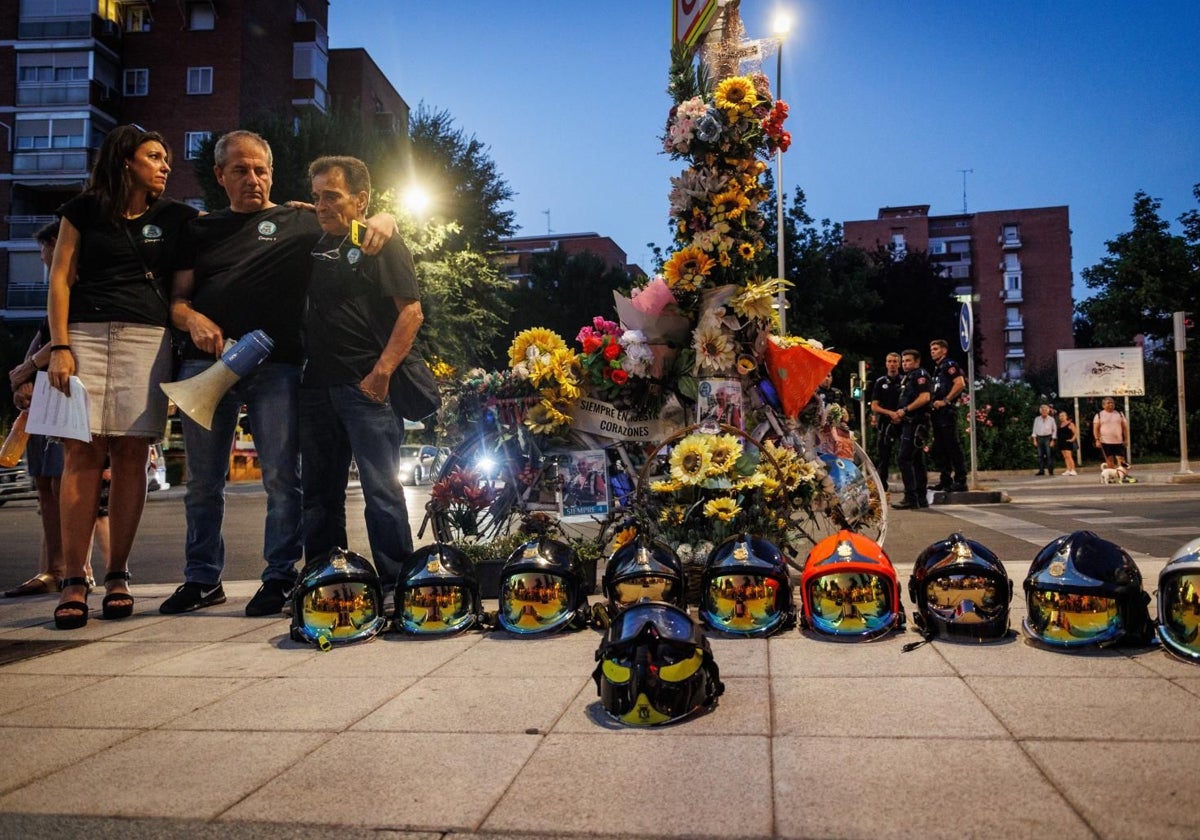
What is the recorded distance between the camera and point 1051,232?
84.4 metres

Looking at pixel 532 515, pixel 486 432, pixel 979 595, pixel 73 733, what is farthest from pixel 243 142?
pixel 979 595

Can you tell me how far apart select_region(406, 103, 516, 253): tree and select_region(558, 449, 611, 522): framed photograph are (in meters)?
22.9

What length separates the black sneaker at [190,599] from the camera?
16.9 ft

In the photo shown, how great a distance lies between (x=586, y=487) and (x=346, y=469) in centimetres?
134

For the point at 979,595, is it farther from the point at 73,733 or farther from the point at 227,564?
the point at 227,564

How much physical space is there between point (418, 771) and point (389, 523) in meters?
2.62

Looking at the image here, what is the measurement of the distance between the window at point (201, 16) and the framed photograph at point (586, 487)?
40679 millimetres

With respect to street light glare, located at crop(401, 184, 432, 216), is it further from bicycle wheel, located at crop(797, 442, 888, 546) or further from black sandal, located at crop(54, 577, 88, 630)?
black sandal, located at crop(54, 577, 88, 630)

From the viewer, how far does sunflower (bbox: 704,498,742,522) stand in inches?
193

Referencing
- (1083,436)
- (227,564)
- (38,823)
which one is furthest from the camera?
(1083,436)

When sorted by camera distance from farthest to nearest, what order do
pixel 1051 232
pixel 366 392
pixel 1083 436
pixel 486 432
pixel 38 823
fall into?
pixel 1051 232, pixel 1083 436, pixel 486 432, pixel 366 392, pixel 38 823

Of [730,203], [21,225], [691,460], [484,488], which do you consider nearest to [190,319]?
[484,488]

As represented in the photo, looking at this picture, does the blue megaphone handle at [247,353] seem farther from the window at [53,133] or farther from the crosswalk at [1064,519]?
the window at [53,133]

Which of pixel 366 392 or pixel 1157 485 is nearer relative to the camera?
pixel 366 392
